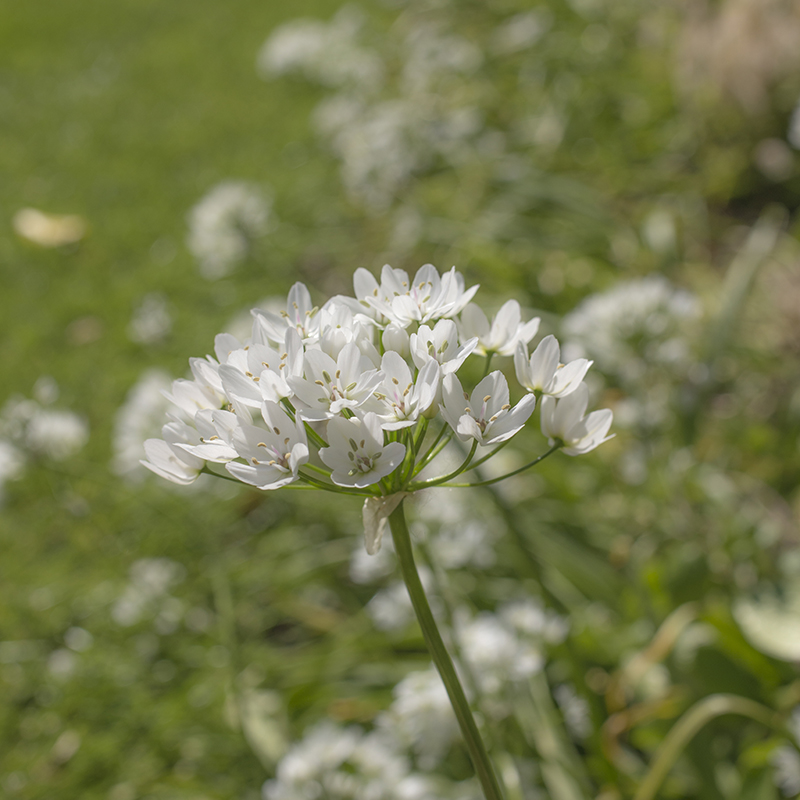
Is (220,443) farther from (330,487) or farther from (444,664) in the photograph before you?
(444,664)

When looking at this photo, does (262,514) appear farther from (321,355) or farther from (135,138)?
(135,138)

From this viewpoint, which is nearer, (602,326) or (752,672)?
(752,672)

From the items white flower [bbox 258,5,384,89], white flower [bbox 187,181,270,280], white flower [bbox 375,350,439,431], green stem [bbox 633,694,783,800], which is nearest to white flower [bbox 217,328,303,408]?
white flower [bbox 375,350,439,431]

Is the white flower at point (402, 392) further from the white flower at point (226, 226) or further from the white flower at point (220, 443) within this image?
the white flower at point (226, 226)

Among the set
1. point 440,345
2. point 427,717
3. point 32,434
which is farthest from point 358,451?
point 32,434

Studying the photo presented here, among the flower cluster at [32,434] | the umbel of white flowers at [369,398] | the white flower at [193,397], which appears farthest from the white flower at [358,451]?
the flower cluster at [32,434]

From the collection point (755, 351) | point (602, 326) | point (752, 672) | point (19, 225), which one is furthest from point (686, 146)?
point (19, 225)
